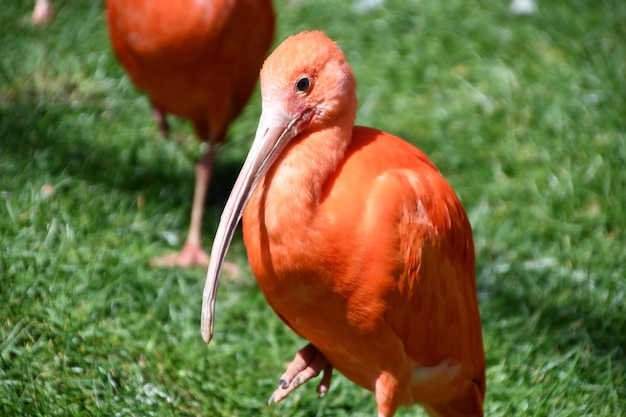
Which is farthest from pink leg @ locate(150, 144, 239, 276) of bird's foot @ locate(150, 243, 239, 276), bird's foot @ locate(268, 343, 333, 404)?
bird's foot @ locate(268, 343, 333, 404)

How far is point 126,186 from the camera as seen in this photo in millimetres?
5340

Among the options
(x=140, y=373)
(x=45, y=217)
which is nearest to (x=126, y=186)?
(x=45, y=217)

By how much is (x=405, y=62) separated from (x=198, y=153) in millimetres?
1697

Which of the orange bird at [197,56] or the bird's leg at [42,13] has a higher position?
the orange bird at [197,56]

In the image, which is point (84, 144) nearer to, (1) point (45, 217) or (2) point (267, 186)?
(1) point (45, 217)

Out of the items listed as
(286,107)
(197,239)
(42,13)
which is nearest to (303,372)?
(286,107)

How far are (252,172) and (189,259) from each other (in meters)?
2.08

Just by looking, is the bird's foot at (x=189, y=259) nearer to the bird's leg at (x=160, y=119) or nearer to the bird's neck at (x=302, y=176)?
the bird's leg at (x=160, y=119)

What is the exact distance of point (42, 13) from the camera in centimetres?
Answer: 666

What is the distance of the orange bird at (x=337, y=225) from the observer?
3.06m

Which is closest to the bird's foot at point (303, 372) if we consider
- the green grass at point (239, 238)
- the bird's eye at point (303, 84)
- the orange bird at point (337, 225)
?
the orange bird at point (337, 225)

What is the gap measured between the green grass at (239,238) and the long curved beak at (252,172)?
0.84 metres

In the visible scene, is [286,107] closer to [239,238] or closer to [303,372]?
[303,372]

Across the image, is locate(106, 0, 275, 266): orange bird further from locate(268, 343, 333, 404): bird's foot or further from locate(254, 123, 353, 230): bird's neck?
locate(254, 123, 353, 230): bird's neck
